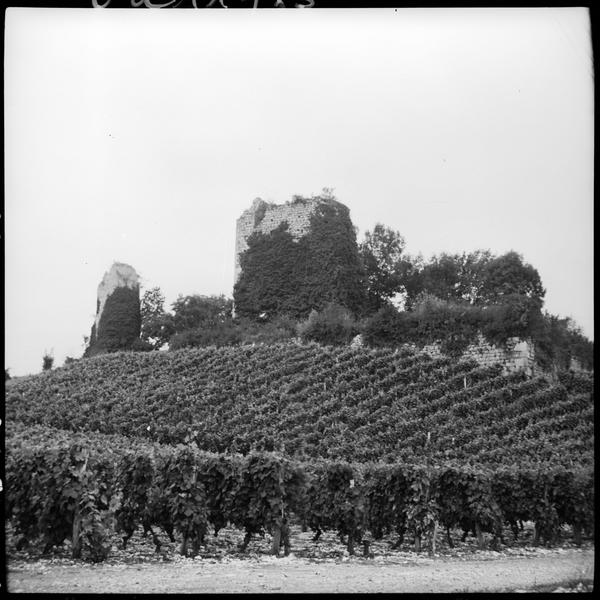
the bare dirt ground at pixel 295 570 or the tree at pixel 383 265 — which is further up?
the tree at pixel 383 265

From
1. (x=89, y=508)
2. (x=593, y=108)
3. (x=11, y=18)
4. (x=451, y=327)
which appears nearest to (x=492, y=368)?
(x=451, y=327)

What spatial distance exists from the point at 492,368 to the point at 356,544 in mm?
4198

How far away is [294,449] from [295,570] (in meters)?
2.74

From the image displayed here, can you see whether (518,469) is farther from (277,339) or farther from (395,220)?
(277,339)

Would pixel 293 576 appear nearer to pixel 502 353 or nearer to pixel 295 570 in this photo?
pixel 295 570

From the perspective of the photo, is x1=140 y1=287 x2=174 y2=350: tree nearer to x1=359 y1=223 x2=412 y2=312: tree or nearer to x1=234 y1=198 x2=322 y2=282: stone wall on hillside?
x1=234 y1=198 x2=322 y2=282: stone wall on hillside

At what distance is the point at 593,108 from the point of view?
5672mm

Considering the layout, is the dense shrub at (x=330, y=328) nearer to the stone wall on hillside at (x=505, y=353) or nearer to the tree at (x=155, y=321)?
the stone wall on hillside at (x=505, y=353)

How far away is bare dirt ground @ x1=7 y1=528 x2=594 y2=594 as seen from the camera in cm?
505

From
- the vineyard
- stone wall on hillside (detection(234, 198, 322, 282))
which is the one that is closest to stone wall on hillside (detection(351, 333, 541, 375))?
the vineyard

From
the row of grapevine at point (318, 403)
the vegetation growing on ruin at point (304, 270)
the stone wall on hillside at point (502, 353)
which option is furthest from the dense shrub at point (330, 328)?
the stone wall on hillside at point (502, 353)

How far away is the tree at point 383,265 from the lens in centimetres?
1107

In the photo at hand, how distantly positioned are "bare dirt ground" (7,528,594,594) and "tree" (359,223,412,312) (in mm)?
5684

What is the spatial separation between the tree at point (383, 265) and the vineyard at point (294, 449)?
2.03m
